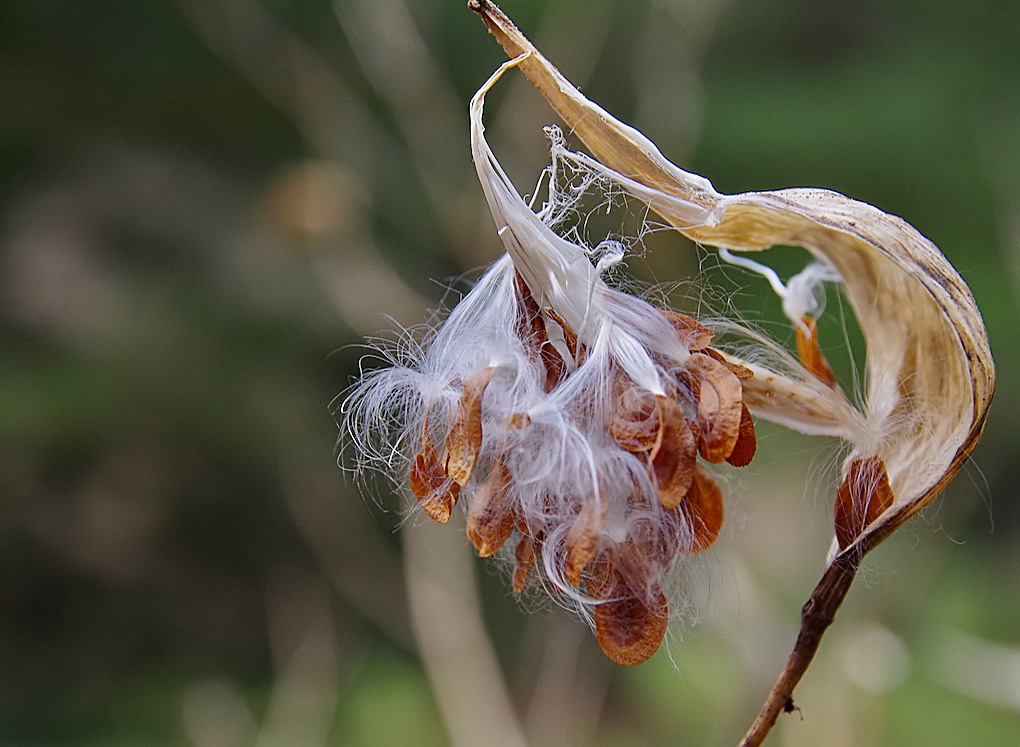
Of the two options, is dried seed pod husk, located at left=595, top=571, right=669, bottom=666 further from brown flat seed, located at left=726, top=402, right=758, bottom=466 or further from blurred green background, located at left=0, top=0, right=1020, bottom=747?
blurred green background, located at left=0, top=0, right=1020, bottom=747

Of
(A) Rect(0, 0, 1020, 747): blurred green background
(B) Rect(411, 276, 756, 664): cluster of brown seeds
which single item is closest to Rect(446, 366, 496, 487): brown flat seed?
(B) Rect(411, 276, 756, 664): cluster of brown seeds

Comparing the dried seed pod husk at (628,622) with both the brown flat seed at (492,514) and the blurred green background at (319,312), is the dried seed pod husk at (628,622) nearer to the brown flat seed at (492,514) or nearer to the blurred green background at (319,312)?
the brown flat seed at (492,514)

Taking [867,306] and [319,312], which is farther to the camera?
[319,312]

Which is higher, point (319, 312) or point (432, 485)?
point (432, 485)

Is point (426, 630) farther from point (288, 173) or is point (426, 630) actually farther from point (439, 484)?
point (439, 484)

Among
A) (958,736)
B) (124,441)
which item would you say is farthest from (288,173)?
(958,736)

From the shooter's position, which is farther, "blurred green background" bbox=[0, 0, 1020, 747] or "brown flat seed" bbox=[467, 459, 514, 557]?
"blurred green background" bbox=[0, 0, 1020, 747]

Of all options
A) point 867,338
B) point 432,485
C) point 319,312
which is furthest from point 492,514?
point 319,312

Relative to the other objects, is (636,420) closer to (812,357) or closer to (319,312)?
(812,357)
